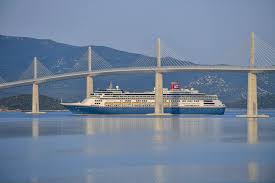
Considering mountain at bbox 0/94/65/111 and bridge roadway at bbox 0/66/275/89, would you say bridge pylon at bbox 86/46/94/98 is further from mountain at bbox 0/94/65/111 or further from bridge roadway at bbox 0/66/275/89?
mountain at bbox 0/94/65/111

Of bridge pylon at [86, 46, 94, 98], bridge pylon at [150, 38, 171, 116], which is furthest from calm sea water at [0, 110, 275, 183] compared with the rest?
bridge pylon at [86, 46, 94, 98]

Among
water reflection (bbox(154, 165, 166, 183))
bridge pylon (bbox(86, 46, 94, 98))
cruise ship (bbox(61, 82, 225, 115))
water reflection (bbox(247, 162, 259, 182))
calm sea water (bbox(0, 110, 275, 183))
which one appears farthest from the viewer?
cruise ship (bbox(61, 82, 225, 115))

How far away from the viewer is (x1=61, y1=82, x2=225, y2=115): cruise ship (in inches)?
3342

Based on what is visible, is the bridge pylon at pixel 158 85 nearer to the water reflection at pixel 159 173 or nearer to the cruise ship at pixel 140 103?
the cruise ship at pixel 140 103

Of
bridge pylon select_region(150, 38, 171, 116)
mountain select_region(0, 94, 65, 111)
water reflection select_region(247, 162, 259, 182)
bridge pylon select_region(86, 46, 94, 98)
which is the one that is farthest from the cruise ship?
water reflection select_region(247, 162, 259, 182)

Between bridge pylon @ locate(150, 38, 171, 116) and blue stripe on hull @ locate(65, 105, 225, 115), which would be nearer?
bridge pylon @ locate(150, 38, 171, 116)

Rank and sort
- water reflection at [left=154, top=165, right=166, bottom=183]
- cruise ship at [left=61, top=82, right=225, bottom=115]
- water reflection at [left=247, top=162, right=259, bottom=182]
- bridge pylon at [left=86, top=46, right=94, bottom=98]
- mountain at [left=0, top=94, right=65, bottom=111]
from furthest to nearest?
mountain at [left=0, top=94, right=65, bottom=111] → cruise ship at [left=61, top=82, right=225, bottom=115] → bridge pylon at [left=86, top=46, right=94, bottom=98] → water reflection at [left=247, top=162, right=259, bottom=182] → water reflection at [left=154, top=165, right=166, bottom=183]

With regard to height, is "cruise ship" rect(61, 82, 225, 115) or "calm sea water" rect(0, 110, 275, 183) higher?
"cruise ship" rect(61, 82, 225, 115)

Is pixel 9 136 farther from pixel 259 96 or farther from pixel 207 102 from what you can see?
pixel 259 96

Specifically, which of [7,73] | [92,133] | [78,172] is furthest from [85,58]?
[7,73]

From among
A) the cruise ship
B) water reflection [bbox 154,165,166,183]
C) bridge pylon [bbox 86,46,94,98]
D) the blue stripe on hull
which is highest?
bridge pylon [bbox 86,46,94,98]

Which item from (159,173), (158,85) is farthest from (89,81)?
(159,173)

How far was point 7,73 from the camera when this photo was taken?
198500 mm

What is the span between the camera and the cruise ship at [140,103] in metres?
84.9
